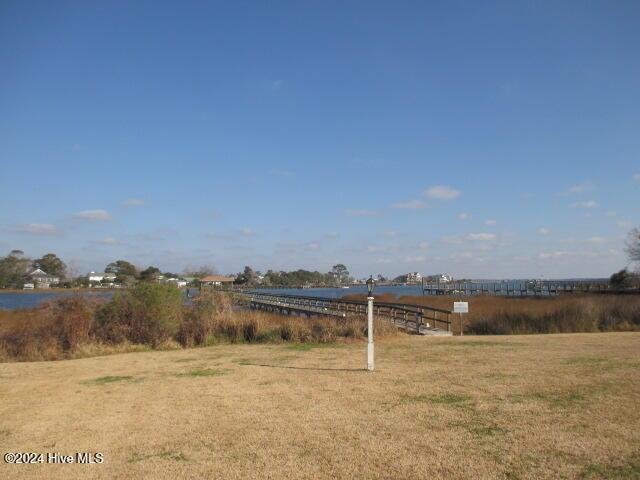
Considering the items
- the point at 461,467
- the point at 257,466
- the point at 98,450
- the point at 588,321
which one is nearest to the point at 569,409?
the point at 461,467

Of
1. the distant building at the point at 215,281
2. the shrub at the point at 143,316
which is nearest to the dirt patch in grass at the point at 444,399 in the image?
the shrub at the point at 143,316

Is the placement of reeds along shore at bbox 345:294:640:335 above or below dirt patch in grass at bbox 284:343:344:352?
above

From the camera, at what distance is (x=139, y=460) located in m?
5.68

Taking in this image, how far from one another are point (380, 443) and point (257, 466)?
1.52m

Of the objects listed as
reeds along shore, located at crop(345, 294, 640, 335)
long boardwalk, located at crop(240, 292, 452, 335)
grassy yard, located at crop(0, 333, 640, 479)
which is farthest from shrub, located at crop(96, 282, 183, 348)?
reeds along shore, located at crop(345, 294, 640, 335)

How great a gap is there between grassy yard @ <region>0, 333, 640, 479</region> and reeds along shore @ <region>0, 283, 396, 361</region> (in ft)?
9.77

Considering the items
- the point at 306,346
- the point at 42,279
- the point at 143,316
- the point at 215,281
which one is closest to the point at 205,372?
the point at 306,346

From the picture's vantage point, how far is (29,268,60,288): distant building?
110844mm

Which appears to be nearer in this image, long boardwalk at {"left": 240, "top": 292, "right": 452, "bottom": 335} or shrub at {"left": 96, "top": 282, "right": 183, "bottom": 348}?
shrub at {"left": 96, "top": 282, "right": 183, "bottom": 348}

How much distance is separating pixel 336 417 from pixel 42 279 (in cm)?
12770

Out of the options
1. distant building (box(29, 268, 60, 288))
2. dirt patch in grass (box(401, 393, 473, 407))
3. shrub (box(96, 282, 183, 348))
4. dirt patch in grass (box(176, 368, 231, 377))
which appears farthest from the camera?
distant building (box(29, 268, 60, 288))

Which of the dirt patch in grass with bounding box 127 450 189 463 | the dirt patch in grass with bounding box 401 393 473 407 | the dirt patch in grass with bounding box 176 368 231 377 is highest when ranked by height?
the dirt patch in grass with bounding box 401 393 473 407

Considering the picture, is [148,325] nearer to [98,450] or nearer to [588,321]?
[98,450]

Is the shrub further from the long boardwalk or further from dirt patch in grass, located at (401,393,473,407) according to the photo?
dirt patch in grass, located at (401,393,473,407)
